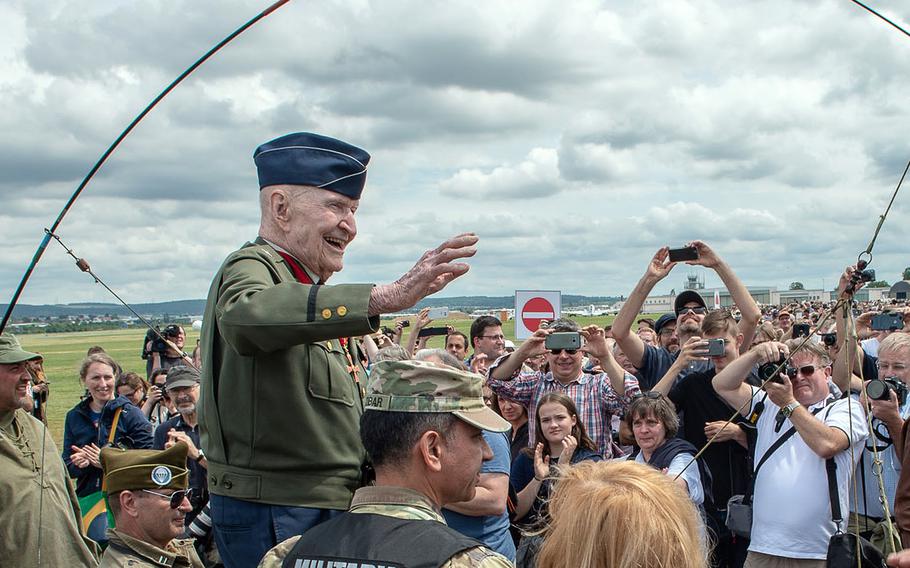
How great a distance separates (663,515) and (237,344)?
1390 millimetres

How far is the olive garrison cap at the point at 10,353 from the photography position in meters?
5.21

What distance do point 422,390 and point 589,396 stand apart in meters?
4.95

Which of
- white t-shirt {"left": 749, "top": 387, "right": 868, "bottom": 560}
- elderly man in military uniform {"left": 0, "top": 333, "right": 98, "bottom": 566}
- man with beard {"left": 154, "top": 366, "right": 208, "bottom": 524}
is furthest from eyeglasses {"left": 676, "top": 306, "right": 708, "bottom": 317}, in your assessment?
elderly man in military uniform {"left": 0, "top": 333, "right": 98, "bottom": 566}

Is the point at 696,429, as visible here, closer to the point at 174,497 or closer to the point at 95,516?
the point at 174,497

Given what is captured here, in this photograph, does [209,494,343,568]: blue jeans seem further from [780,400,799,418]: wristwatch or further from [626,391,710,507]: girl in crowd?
[626,391,710,507]: girl in crowd

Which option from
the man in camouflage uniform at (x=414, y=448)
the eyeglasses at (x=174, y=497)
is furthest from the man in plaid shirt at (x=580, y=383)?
the man in camouflage uniform at (x=414, y=448)

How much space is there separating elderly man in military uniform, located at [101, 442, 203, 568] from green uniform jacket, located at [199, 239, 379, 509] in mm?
2021

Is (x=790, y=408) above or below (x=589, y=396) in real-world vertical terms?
above

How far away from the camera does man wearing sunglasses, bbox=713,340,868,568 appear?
548cm

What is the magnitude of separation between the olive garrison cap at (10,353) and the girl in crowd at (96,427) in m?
2.65

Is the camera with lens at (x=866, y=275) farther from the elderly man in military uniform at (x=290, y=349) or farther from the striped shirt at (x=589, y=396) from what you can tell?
the striped shirt at (x=589, y=396)

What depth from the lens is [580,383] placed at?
7.45 m

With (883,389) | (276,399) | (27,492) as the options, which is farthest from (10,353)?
(883,389)

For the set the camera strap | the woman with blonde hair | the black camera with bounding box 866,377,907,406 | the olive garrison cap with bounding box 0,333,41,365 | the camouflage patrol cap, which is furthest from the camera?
the camera strap
